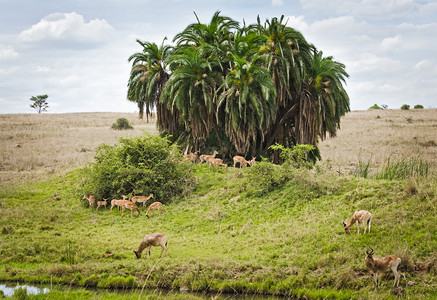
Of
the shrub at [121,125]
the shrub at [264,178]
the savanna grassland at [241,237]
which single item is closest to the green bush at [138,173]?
the savanna grassland at [241,237]

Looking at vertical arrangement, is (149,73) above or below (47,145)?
above

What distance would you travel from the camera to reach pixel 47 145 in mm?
45062

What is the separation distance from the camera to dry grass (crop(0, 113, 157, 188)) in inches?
1282

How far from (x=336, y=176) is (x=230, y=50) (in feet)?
37.7

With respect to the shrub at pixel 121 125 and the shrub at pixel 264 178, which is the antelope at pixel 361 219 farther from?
the shrub at pixel 121 125

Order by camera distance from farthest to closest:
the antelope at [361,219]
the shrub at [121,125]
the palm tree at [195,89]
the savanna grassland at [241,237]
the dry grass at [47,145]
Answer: the shrub at [121,125]
the dry grass at [47,145]
the palm tree at [195,89]
the antelope at [361,219]
the savanna grassland at [241,237]

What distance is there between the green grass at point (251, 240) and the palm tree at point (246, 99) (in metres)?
4.79

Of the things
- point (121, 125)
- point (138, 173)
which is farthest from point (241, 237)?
point (121, 125)

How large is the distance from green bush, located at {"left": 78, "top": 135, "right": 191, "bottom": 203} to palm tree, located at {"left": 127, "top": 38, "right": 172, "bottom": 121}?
6490 millimetres

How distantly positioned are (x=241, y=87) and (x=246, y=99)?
2.50 ft

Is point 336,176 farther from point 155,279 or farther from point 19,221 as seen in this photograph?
point 19,221

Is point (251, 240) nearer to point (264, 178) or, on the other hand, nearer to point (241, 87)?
point (264, 178)

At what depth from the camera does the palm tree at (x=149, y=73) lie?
2884cm

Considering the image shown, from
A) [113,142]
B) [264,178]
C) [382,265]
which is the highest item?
[113,142]
